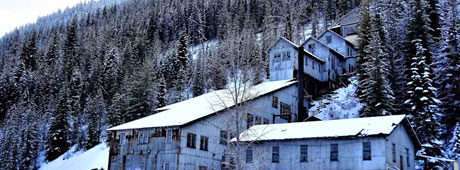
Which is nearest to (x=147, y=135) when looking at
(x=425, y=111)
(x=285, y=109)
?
(x=285, y=109)

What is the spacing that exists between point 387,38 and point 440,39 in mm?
5861

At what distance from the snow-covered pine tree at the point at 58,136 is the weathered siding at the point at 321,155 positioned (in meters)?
39.4

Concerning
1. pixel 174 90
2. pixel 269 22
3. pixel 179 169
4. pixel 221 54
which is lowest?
pixel 179 169

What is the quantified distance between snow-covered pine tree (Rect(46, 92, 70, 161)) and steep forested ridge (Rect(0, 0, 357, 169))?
0.13 m

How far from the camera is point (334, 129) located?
36.9 meters

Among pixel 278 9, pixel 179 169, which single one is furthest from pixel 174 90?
pixel 278 9

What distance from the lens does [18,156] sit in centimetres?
7331

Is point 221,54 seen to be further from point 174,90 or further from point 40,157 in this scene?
point 40,157

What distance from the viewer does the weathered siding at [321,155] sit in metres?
34.2

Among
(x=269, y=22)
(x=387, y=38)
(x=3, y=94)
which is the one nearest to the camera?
(x=387, y=38)

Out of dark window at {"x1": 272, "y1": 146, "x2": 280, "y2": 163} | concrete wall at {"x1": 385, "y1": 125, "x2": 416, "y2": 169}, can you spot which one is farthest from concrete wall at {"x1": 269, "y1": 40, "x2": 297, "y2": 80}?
concrete wall at {"x1": 385, "y1": 125, "x2": 416, "y2": 169}

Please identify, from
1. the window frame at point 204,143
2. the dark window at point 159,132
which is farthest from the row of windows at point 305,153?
the dark window at point 159,132

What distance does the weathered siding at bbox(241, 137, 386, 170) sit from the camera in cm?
3422

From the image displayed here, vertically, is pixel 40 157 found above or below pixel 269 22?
below
